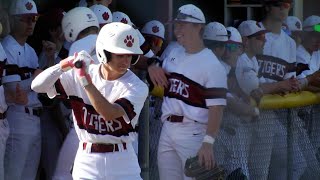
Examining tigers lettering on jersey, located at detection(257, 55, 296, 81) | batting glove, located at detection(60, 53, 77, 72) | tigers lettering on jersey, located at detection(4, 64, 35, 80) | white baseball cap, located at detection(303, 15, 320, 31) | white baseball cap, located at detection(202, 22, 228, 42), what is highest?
batting glove, located at detection(60, 53, 77, 72)

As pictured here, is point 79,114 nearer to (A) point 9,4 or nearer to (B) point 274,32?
(A) point 9,4

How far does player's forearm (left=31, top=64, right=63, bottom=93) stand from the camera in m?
4.32

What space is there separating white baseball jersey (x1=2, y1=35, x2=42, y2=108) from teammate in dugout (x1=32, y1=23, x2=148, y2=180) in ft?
2.70

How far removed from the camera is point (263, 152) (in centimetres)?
586

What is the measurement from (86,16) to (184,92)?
726 mm

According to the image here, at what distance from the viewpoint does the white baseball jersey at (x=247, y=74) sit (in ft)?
18.8

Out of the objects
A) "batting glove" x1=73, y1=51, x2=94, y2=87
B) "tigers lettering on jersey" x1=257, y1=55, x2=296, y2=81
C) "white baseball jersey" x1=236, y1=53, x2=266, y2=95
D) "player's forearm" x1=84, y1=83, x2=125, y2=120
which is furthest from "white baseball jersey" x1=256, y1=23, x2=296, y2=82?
"batting glove" x1=73, y1=51, x2=94, y2=87

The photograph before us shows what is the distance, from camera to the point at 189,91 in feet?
16.8

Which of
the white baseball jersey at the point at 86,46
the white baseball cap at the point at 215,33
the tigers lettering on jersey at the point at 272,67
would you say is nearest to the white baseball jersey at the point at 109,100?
the white baseball jersey at the point at 86,46

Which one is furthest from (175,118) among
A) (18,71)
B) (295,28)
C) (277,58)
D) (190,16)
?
(295,28)

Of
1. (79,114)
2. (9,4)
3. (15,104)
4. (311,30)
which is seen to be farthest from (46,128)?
(311,30)

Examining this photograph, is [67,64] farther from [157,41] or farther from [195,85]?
[157,41]

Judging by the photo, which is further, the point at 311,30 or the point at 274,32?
the point at 311,30

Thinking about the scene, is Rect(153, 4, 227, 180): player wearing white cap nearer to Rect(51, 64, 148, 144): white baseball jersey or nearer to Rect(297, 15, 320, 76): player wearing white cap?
Rect(51, 64, 148, 144): white baseball jersey
